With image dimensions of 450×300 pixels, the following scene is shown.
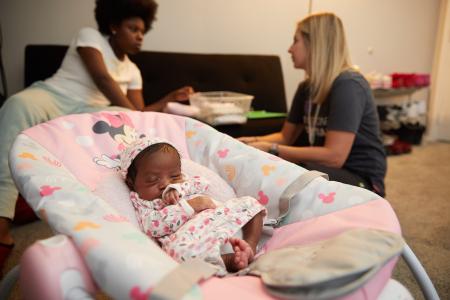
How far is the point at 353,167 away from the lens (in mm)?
1534

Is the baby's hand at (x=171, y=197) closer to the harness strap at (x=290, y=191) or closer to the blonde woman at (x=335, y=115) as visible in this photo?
the harness strap at (x=290, y=191)

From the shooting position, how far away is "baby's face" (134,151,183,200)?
1.02 meters

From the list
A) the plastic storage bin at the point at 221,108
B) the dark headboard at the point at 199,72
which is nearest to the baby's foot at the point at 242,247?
the plastic storage bin at the point at 221,108

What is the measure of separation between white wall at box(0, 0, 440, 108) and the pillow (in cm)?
171

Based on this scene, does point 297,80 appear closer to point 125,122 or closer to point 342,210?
point 125,122

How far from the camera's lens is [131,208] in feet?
3.35

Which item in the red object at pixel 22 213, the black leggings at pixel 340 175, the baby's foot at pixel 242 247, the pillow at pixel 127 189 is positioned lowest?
the red object at pixel 22 213

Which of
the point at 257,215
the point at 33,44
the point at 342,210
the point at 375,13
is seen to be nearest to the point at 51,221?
the point at 257,215

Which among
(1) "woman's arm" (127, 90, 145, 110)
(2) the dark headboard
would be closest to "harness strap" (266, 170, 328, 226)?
(1) "woman's arm" (127, 90, 145, 110)

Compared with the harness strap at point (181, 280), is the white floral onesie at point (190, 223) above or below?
below

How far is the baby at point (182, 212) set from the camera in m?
0.82

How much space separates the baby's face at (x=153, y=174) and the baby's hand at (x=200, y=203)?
0.10m

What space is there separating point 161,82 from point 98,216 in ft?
6.06

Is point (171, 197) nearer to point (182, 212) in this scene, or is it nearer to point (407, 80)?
point (182, 212)
